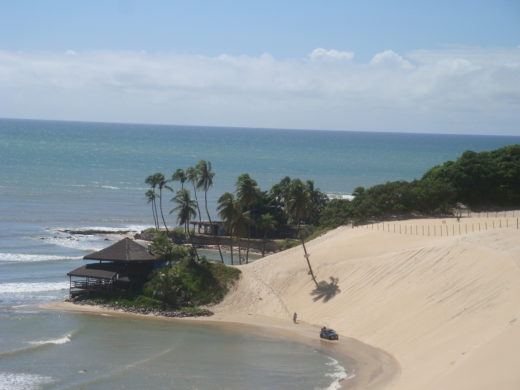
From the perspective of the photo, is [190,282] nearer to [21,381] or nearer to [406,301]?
[406,301]

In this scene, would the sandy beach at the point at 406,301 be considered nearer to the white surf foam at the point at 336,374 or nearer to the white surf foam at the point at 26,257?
the white surf foam at the point at 336,374

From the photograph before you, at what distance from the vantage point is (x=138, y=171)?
154m

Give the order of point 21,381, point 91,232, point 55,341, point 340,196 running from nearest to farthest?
point 21,381 → point 55,341 → point 91,232 → point 340,196

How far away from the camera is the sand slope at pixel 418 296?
31281 mm

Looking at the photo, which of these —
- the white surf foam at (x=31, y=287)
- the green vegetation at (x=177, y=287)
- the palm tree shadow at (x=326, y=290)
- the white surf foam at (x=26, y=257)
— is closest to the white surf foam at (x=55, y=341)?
the green vegetation at (x=177, y=287)

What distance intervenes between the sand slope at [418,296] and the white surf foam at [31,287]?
45.7ft

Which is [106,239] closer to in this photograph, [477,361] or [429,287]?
[429,287]

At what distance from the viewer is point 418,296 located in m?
42.3

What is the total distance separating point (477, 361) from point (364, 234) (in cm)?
2643

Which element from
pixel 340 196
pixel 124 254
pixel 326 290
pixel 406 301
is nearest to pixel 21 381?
pixel 124 254

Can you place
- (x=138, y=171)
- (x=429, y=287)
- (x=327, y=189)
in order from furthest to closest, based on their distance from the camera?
(x=138, y=171), (x=327, y=189), (x=429, y=287)

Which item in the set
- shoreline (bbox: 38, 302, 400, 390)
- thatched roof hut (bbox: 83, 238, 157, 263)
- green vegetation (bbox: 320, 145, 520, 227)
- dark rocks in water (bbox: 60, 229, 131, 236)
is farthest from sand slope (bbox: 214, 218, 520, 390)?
dark rocks in water (bbox: 60, 229, 131, 236)

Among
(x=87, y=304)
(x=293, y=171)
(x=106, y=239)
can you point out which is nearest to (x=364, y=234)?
(x=87, y=304)

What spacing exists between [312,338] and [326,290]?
270 inches
